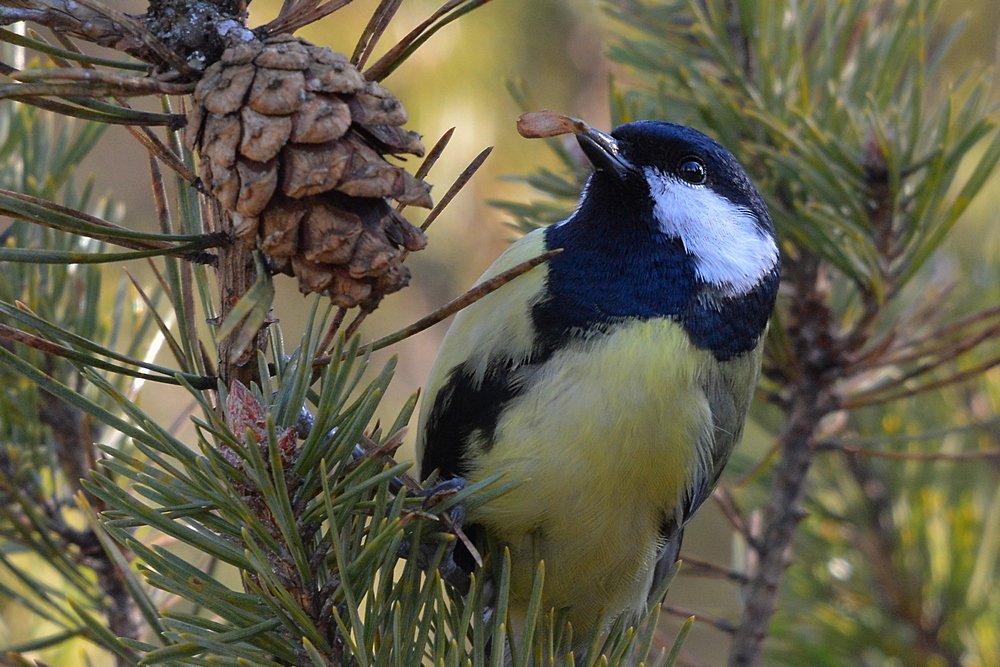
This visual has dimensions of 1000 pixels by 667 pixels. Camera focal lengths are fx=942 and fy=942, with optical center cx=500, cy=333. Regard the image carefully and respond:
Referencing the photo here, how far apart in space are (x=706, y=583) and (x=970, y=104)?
2.05 meters

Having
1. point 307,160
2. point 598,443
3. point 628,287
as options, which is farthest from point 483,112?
point 307,160

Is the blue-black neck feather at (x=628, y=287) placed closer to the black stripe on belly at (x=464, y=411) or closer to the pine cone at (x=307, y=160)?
the black stripe on belly at (x=464, y=411)

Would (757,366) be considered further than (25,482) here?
Yes

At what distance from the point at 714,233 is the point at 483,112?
63cm

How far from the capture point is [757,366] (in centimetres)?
99

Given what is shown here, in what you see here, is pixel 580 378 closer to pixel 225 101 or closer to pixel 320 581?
pixel 320 581

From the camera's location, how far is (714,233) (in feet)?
3.36

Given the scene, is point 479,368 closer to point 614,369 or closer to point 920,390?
point 614,369

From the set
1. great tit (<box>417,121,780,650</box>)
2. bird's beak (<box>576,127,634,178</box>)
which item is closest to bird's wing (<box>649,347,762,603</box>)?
great tit (<box>417,121,780,650</box>)

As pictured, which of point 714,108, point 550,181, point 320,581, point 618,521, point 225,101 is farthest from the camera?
point 550,181

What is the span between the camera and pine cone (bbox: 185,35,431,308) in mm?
478

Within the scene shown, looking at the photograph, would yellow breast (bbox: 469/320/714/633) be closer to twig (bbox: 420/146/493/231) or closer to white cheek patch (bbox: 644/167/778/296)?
white cheek patch (bbox: 644/167/778/296)

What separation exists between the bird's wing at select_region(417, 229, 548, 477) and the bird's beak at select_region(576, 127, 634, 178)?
103mm

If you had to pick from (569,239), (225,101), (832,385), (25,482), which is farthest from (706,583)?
(225,101)
